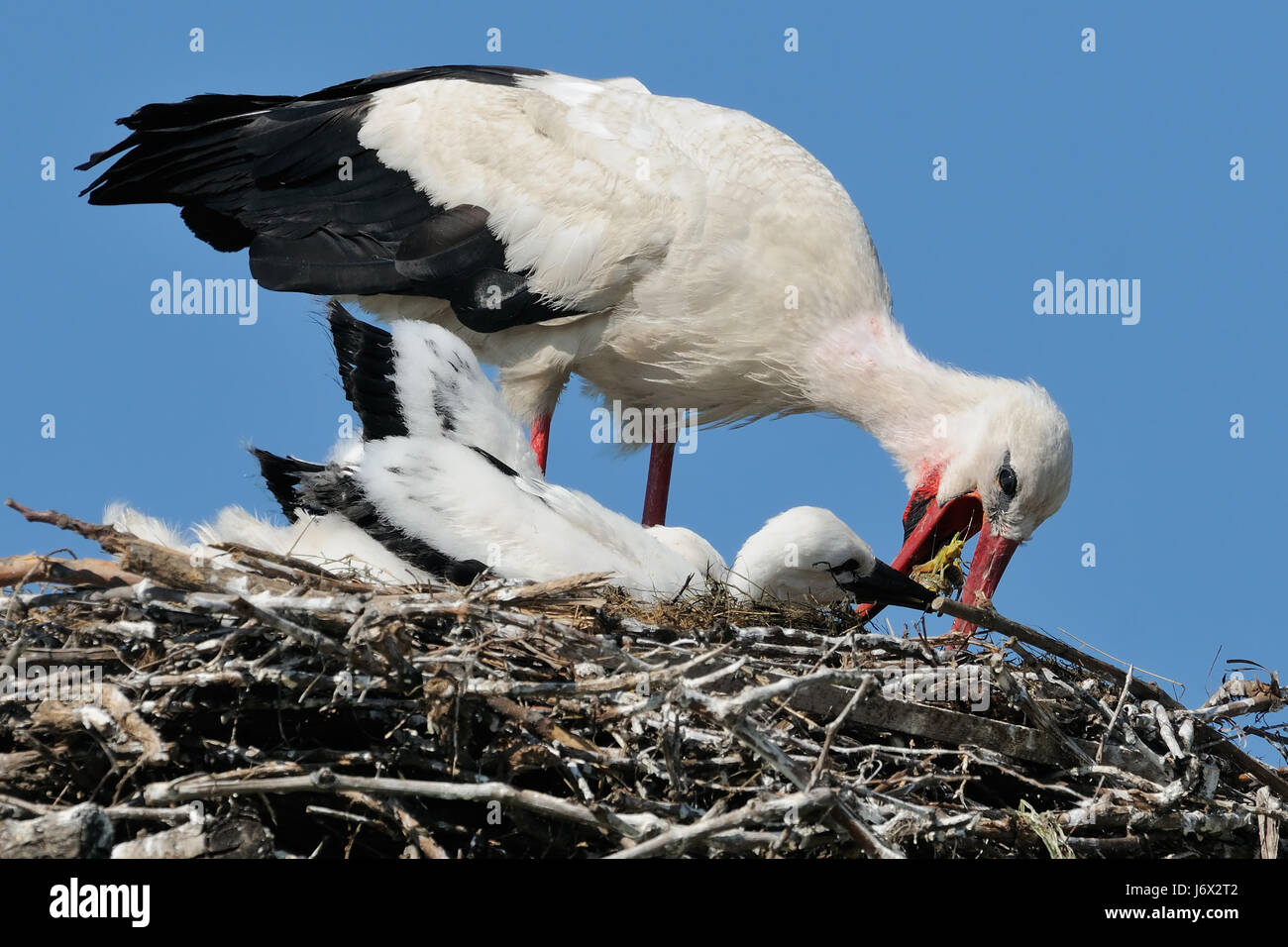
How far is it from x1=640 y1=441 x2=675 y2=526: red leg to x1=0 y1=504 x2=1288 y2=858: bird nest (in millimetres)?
2872

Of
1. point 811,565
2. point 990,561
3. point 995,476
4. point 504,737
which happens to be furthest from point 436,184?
point 504,737

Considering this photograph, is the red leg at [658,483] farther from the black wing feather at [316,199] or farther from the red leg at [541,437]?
the black wing feather at [316,199]

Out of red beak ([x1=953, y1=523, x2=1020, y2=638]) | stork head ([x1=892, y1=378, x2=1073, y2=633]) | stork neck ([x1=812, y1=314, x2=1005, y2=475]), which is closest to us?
stork head ([x1=892, y1=378, x2=1073, y2=633])

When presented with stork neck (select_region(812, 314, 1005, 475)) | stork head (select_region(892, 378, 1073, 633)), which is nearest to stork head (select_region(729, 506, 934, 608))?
stork head (select_region(892, 378, 1073, 633))

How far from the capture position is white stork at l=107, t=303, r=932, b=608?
17.6ft

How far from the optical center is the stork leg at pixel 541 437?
714 centimetres

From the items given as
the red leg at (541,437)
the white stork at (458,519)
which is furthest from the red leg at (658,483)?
the white stork at (458,519)

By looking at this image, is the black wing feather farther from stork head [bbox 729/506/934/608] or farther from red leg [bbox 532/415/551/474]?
stork head [bbox 729/506/934/608]

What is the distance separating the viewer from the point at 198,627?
4301mm

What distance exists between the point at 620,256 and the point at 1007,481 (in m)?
1.82

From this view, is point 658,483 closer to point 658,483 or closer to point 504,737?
point 658,483

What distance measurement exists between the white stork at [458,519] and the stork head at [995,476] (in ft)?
2.87
